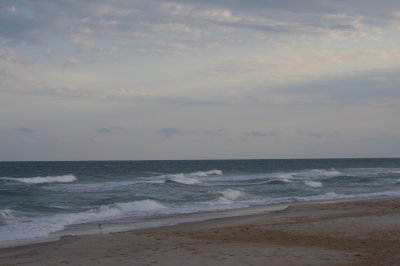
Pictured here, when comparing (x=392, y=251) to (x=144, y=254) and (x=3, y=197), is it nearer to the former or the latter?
(x=144, y=254)

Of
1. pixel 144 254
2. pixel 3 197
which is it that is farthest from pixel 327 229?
pixel 3 197

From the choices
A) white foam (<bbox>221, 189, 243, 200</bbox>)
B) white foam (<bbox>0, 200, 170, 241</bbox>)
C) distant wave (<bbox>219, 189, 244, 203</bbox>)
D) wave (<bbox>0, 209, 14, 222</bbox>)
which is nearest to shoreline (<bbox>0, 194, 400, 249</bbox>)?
white foam (<bbox>0, 200, 170, 241</bbox>)

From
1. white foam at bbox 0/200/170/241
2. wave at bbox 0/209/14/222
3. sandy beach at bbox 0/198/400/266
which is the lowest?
white foam at bbox 0/200/170/241

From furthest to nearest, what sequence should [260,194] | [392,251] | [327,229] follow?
[260,194] → [327,229] → [392,251]

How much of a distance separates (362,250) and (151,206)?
50.3 feet

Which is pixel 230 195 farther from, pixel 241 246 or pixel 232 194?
pixel 241 246

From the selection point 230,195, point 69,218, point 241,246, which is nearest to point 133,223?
point 69,218

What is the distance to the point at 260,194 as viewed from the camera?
3170cm

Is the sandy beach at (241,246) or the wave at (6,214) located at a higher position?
the sandy beach at (241,246)

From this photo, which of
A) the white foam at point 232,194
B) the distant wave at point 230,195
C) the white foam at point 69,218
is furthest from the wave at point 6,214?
the white foam at point 232,194

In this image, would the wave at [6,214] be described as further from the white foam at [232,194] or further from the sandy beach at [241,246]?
the white foam at [232,194]

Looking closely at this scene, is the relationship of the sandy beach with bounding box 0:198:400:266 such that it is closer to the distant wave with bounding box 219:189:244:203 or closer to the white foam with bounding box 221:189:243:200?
the distant wave with bounding box 219:189:244:203

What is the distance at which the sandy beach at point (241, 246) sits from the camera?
9.95 metres

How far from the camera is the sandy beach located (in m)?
9.95
